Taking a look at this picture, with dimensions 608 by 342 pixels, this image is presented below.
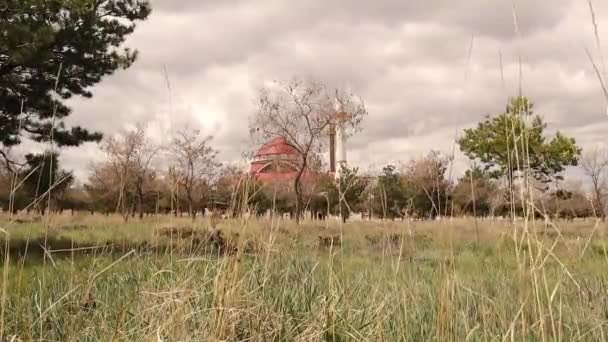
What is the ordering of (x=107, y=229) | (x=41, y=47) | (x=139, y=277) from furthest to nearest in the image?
1. (x=107, y=229)
2. (x=41, y=47)
3. (x=139, y=277)

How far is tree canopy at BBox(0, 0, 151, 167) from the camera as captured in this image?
8.41 meters

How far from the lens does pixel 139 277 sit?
375 centimetres

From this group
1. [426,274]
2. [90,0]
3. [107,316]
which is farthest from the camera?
[90,0]

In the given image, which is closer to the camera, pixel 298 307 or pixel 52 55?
pixel 298 307

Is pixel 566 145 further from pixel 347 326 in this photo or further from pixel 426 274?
pixel 347 326

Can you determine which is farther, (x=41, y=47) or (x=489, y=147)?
(x=489, y=147)

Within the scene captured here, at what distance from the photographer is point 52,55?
371 inches

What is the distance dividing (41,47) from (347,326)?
855cm

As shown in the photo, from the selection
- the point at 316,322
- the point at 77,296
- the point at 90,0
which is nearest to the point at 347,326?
the point at 316,322

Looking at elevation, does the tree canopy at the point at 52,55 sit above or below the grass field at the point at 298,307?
above

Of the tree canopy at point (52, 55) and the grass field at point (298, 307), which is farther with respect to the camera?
the tree canopy at point (52, 55)

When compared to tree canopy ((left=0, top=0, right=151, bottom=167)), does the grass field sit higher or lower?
lower

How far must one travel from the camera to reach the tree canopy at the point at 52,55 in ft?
27.6

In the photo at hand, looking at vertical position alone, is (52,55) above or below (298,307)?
above
